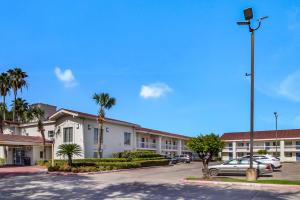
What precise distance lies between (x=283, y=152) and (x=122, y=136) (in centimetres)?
4042

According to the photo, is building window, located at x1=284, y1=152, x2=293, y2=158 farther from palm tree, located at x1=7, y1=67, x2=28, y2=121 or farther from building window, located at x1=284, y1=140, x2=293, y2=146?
palm tree, located at x1=7, y1=67, x2=28, y2=121

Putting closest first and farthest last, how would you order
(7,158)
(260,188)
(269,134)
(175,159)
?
(260,188)
(7,158)
(175,159)
(269,134)

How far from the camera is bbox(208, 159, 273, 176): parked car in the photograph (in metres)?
25.2

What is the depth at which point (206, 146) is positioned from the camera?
22.0 metres

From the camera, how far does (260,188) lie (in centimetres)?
1784

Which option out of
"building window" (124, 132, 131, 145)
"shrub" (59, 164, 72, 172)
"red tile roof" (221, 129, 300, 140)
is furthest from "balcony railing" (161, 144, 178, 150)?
"shrub" (59, 164, 72, 172)

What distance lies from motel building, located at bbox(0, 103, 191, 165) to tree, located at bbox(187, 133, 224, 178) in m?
18.4

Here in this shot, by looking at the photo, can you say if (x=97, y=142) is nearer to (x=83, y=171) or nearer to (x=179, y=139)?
(x=83, y=171)

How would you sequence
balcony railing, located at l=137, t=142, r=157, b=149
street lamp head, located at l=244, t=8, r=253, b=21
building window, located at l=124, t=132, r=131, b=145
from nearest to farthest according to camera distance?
street lamp head, located at l=244, t=8, r=253, b=21
building window, located at l=124, t=132, r=131, b=145
balcony railing, located at l=137, t=142, r=157, b=149

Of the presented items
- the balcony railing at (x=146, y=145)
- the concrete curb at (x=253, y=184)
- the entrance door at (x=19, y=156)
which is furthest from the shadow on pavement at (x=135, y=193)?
the balcony railing at (x=146, y=145)

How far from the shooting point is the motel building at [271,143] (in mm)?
70688

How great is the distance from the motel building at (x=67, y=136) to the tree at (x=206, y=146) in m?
18.4

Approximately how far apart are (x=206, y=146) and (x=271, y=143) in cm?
5749

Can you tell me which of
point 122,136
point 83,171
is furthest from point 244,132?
point 83,171
